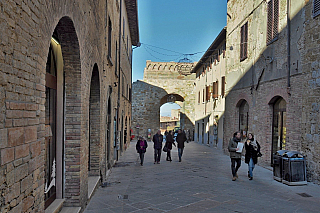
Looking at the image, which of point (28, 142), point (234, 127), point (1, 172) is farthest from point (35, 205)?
point (234, 127)

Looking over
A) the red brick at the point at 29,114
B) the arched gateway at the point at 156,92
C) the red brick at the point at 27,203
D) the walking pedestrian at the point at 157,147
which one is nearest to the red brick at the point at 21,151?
the red brick at the point at 29,114

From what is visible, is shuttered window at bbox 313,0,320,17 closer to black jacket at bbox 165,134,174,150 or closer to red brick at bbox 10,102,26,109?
black jacket at bbox 165,134,174,150

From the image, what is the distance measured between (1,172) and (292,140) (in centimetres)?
890

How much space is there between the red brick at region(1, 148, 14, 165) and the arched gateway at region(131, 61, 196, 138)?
28891 mm


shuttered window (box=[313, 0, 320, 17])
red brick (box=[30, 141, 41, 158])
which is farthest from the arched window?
red brick (box=[30, 141, 41, 158])

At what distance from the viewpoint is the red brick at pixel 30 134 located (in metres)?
2.57

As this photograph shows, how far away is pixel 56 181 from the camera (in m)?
4.84

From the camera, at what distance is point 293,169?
7.83 meters

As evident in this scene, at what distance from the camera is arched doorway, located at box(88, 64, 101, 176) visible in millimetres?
7387

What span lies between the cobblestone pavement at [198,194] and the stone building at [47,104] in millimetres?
659

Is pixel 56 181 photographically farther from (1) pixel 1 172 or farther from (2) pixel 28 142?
(1) pixel 1 172

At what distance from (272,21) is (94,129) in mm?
7687

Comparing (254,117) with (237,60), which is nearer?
(254,117)

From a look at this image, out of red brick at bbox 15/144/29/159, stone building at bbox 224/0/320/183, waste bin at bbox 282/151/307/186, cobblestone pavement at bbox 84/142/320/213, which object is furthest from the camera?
stone building at bbox 224/0/320/183
